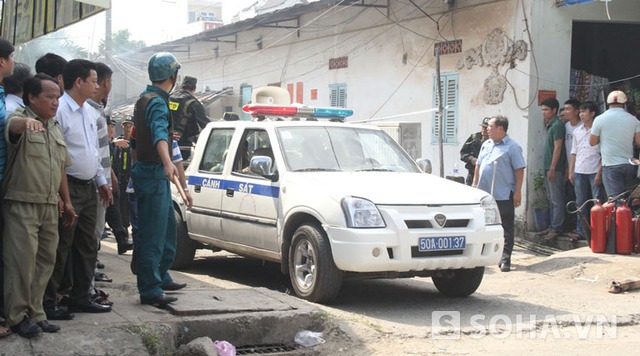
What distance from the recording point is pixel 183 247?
896 cm

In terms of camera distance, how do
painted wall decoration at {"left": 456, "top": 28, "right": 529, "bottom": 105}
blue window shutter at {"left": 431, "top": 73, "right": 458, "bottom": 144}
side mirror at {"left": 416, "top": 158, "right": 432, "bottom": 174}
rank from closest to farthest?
side mirror at {"left": 416, "top": 158, "right": 432, "bottom": 174} → painted wall decoration at {"left": 456, "top": 28, "right": 529, "bottom": 105} → blue window shutter at {"left": 431, "top": 73, "right": 458, "bottom": 144}

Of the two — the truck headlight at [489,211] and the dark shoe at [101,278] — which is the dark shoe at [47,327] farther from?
the truck headlight at [489,211]

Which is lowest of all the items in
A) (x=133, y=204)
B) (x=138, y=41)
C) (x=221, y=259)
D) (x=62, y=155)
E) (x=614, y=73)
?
(x=221, y=259)

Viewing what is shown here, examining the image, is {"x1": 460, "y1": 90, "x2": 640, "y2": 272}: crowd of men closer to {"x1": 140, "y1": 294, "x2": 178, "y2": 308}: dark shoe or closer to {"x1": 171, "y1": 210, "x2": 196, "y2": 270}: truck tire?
{"x1": 171, "y1": 210, "x2": 196, "y2": 270}: truck tire

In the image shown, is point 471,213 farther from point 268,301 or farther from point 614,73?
point 614,73

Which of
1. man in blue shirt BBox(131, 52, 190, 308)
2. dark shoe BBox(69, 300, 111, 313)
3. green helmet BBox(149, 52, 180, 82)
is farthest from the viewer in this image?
green helmet BBox(149, 52, 180, 82)

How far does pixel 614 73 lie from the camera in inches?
537

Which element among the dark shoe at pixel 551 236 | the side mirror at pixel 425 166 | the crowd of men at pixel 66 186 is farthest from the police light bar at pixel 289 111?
the dark shoe at pixel 551 236

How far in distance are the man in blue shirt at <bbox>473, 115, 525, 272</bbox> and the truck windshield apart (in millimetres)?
1815

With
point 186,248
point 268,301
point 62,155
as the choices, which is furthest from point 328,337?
point 186,248

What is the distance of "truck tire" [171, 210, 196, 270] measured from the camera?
8942mm

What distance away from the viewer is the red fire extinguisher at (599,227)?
954cm

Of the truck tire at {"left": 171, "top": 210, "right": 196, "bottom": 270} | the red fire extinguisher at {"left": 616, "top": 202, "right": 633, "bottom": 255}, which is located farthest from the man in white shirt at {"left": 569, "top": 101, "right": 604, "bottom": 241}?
the truck tire at {"left": 171, "top": 210, "right": 196, "bottom": 270}

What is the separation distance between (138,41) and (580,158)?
180ft
